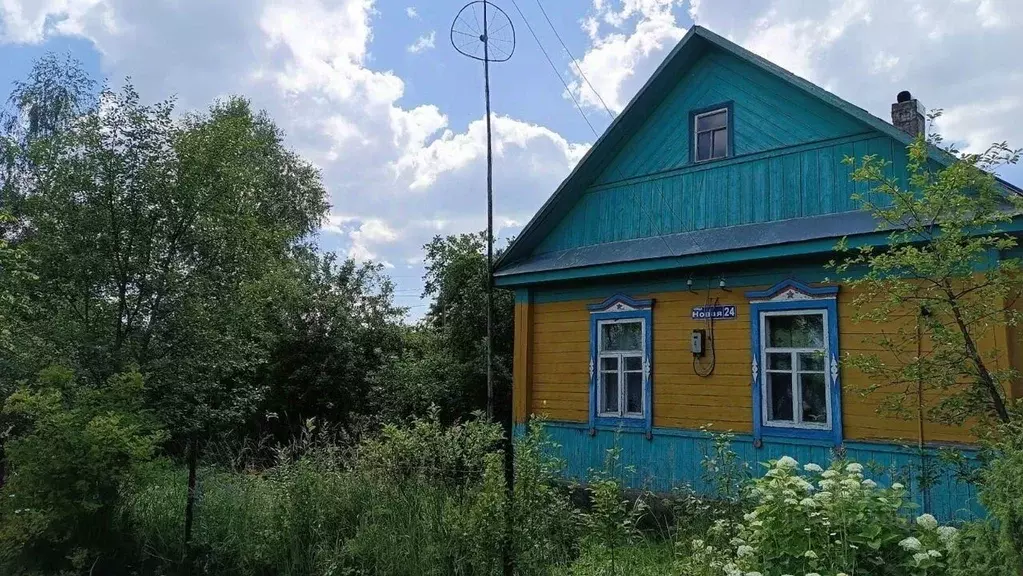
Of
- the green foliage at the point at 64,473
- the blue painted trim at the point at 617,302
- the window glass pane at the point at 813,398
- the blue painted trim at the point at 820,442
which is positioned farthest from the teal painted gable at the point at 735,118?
the green foliage at the point at 64,473

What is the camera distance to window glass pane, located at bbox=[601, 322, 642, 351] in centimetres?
856

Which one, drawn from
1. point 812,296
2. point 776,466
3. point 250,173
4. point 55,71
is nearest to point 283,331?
point 250,173

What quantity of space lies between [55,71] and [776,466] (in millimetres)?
19381

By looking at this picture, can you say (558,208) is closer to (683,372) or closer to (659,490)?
(683,372)

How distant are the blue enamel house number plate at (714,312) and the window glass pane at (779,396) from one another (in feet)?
2.53

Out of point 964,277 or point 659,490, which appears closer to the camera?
point 964,277

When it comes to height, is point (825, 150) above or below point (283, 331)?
above

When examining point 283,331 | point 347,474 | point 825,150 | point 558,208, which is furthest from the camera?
point 283,331

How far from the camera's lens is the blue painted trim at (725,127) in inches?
324

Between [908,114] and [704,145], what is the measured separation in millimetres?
2187

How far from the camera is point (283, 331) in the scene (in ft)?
49.3

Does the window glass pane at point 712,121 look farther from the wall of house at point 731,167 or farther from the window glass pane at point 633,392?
the window glass pane at point 633,392

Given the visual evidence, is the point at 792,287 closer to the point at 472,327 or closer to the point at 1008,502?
the point at 1008,502

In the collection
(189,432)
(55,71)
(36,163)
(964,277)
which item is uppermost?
(55,71)
